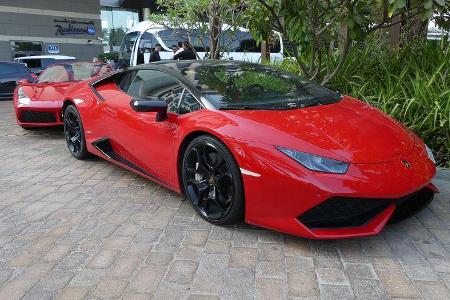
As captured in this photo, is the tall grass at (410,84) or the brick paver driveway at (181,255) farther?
the tall grass at (410,84)

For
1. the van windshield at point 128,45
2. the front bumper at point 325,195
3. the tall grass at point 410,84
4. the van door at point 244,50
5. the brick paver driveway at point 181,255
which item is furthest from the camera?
the van windshield at point 128,45

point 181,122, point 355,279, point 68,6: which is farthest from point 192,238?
point 68,6

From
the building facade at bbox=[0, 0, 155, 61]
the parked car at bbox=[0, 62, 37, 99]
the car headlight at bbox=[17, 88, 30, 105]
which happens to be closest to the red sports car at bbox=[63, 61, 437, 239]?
the car headlight at bbox=[17, 88, 30, 105]

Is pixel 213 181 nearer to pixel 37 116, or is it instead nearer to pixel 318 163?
pixel 318 163

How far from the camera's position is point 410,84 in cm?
484

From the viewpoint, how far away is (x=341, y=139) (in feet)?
9.23

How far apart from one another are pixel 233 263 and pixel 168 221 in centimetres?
81

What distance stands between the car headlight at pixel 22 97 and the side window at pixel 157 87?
290 cm

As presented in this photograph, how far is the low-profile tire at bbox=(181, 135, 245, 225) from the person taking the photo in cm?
287

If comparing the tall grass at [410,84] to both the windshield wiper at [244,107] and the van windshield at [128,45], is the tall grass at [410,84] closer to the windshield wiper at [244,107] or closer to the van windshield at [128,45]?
the windshield wiper at [244,107]

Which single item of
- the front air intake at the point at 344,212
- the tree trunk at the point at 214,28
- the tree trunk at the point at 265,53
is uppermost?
the tree trunk at the point at 214,28

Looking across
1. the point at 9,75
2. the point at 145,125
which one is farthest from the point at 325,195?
the point at 9,75

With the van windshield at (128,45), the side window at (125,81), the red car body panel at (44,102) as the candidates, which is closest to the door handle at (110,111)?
the side window at (125,81)

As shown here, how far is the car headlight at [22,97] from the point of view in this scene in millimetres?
6258
